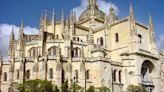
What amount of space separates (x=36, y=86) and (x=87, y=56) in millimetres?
13433

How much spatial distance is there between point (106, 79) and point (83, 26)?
737 inches

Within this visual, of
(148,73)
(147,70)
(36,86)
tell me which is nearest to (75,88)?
(36,86)

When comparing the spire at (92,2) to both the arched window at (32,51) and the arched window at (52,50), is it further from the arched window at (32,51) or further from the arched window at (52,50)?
the arched window at (32,51)

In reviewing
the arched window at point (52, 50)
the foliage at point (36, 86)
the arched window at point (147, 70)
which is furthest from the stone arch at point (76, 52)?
the arched window at point (147, 70)

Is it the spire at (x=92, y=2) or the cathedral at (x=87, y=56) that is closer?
the cathedral at (x=87, y=56)

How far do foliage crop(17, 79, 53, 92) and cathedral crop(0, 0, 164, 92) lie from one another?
13.3ft

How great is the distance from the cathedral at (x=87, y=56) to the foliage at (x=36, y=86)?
4.05 metres

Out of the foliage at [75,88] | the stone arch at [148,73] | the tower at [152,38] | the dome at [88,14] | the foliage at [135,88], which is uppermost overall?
the dome at [88,14]

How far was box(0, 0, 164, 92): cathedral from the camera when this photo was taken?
51.3m

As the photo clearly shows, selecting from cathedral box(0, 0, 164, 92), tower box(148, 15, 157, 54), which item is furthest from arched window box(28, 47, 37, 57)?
tower box(148, 15, 157, 54)

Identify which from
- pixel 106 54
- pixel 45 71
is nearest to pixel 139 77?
pixel 106 54

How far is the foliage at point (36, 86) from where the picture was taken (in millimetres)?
45031

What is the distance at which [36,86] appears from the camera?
45.5 meters

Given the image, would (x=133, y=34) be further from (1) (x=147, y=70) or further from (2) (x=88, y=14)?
(2) (x=88, y=14)
